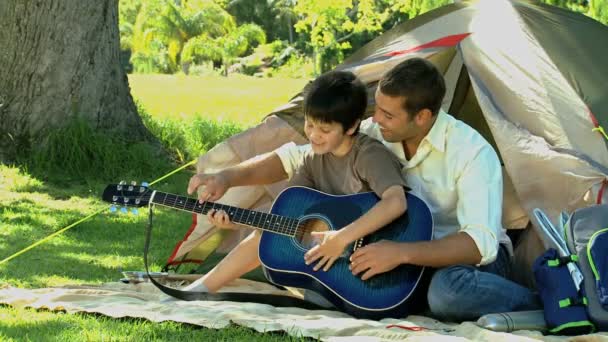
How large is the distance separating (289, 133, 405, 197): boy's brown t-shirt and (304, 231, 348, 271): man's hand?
0.74 feet

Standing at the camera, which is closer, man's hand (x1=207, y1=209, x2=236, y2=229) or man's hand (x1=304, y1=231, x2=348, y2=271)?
man's hand (x1=304, y1=231, x2=348, y2=271)

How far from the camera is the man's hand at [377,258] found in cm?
324

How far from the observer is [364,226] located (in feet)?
10.8

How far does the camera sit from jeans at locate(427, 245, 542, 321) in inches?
129

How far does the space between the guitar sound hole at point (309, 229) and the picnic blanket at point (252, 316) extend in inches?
9.5

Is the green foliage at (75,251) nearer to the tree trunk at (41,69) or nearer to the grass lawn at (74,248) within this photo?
the grass lawn at (74,248)

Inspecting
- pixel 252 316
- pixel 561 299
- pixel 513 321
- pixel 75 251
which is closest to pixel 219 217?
pixel 252 316

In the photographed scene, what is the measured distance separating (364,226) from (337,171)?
1.21 feet

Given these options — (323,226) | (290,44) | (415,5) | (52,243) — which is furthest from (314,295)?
(290,44)

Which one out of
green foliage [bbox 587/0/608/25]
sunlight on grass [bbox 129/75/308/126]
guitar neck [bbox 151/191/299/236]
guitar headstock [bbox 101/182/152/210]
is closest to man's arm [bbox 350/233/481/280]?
guitar neck [bbox 151/191/299/236]

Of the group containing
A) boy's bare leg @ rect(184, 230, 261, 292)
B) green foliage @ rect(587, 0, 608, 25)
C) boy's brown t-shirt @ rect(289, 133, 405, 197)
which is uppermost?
green foliage @ rect(587, 0, 608, 25)

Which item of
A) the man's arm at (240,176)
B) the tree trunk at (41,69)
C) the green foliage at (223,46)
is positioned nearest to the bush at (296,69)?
the green foliage at (223,46)

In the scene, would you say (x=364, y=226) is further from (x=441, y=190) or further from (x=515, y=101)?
(x=515, y=101)

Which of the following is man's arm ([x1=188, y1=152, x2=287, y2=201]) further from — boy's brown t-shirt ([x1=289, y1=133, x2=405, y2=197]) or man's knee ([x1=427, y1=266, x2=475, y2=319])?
man's knee ([x1=427, y1=266, x2=475, y2=319])
